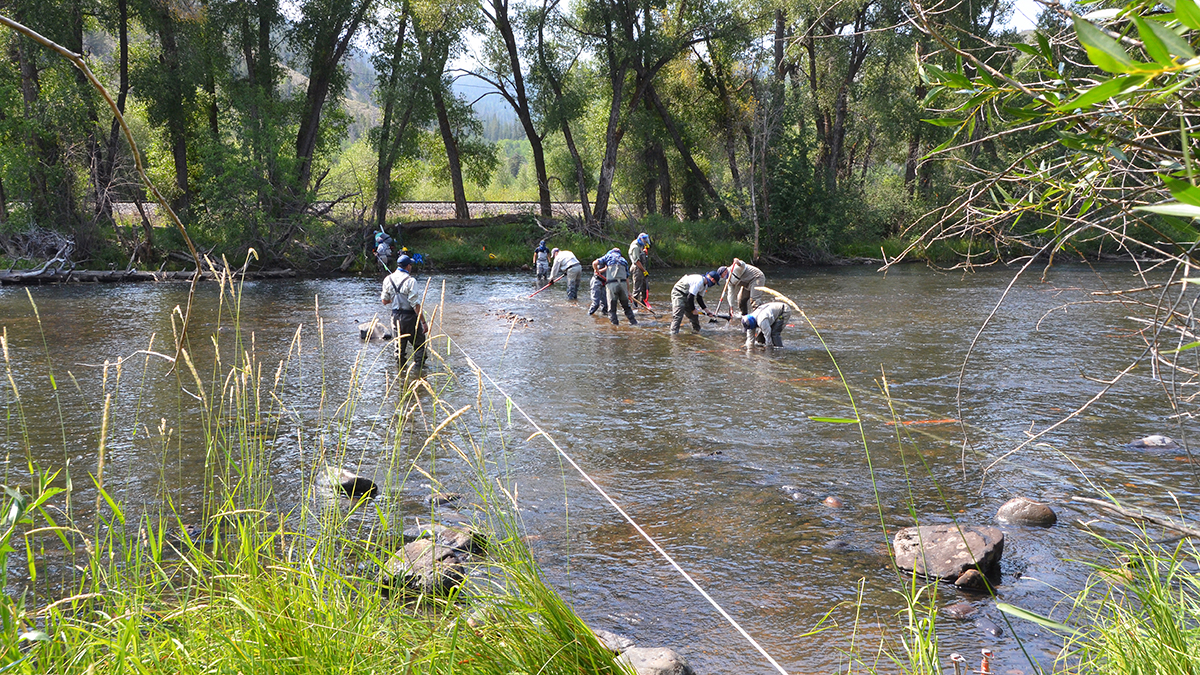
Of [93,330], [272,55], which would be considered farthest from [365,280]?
[93,330]

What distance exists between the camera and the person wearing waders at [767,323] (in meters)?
14.4

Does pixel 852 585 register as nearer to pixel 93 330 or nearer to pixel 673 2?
pixel 93 330

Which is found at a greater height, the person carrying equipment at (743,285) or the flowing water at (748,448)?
the person carrying equipment at (743,285)

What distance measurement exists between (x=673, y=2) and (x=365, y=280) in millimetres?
17509

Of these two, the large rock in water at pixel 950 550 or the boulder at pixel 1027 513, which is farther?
the boulder at pixel 1027 513

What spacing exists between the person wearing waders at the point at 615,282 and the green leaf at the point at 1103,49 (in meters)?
16.1

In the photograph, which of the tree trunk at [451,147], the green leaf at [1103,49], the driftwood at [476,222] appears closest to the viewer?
the green leaf at [1103,49]

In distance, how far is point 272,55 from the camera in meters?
30.4

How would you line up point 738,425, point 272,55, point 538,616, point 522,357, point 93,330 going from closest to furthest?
1. point 538,616
2. point 738,425
3. point 522,357
4. point 93,330
5. point 272,55

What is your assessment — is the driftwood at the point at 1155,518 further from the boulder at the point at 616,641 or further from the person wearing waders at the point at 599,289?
the person wearing waders at the point at 599,289

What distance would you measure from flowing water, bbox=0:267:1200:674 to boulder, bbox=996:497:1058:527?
0.43 ft

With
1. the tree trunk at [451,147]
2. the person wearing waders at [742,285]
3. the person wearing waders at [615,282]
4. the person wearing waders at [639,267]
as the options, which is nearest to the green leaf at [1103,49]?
the person wearing waders at [742,285]

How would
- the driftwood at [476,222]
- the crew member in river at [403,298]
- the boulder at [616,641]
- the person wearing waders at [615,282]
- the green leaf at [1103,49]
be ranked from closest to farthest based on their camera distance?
the green leaf at [1103,49] < the boulder at [616,641] < the crew member in river at [403,298] < the person wearing waders at [615,282] < the driftwood at [476,222]

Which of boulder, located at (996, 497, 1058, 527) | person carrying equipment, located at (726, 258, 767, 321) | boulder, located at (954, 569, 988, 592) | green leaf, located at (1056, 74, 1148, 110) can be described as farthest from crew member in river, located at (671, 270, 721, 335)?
green leaf, located at (1056, 74, 1148, 110)
